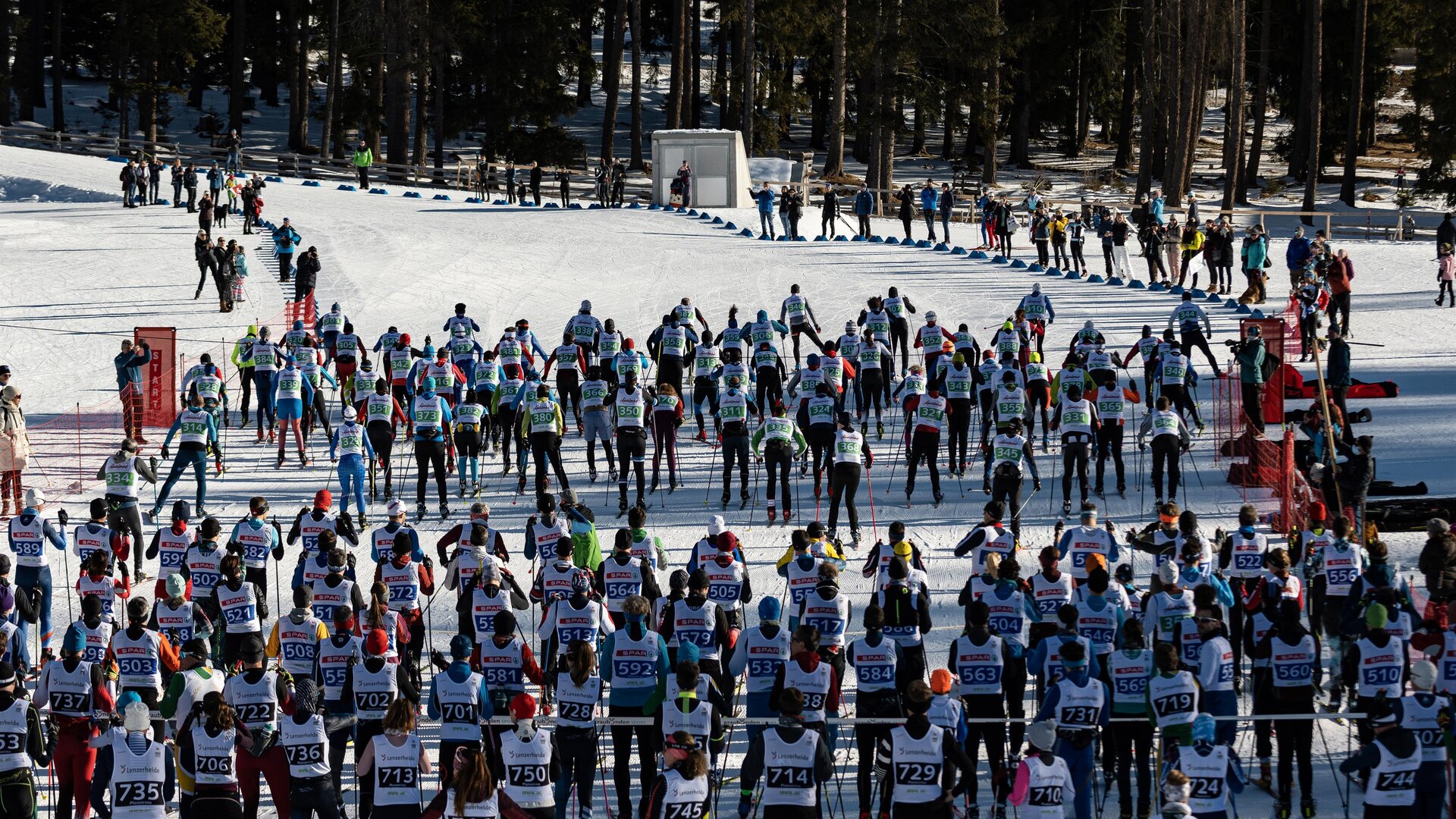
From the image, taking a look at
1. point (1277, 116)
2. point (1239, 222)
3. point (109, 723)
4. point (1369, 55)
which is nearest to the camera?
point (109, 723)

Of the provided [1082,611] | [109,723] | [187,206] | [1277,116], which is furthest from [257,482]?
[1277,116]

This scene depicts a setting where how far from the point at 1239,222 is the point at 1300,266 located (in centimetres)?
1839

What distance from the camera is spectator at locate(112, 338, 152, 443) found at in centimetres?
2262

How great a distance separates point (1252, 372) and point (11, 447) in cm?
1496

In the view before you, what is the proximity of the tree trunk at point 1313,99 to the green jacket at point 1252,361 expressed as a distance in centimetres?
2911

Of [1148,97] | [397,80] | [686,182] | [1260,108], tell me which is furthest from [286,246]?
[1260,108]

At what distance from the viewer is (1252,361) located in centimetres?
2078

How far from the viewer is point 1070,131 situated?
6241 cm

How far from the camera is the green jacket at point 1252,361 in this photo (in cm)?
2078

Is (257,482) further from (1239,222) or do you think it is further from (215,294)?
(1239,222)

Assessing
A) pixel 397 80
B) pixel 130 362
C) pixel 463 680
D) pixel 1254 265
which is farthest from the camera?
pixel 397 80

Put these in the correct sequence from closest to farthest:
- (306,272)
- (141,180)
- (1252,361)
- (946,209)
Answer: (1252,361), (306,272), (946,209), (141,180)

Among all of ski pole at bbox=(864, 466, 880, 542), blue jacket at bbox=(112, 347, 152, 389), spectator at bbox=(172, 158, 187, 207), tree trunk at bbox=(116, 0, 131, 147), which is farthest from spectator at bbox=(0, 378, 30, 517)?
tree trunk at bbox=(116, 0, 131, 147)

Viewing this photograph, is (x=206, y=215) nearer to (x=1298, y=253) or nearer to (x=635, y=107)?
(x=1298, y=253)
